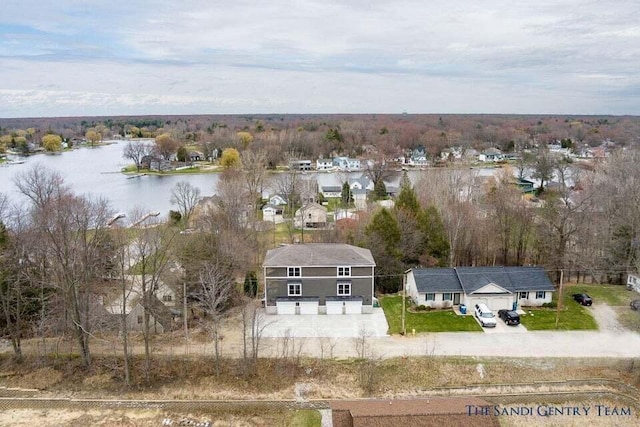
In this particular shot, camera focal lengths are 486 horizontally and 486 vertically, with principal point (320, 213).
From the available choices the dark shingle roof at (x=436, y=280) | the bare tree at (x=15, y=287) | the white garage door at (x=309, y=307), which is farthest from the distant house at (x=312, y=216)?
the bare tree at (x=15, y=287)

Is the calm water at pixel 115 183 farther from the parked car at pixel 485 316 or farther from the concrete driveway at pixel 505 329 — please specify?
the concrete driveway at pixel 505 329

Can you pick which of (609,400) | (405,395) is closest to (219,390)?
(405,395)

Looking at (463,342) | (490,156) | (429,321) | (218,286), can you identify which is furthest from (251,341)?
(490,156)

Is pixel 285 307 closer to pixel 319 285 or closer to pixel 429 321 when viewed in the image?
pixel 319 285

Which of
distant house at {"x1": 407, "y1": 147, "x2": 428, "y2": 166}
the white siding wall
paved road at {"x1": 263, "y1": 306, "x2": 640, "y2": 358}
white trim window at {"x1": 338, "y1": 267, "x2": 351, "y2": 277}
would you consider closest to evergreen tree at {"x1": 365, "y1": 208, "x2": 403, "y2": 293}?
white trim window at {"x1": 338, "y1": 267, "x2": 351, "y2": 277}

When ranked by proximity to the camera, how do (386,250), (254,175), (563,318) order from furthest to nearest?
(254,175) < (386,250) < (563,318)

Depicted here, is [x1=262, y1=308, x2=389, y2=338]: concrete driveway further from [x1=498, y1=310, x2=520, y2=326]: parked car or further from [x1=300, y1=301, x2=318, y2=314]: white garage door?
[x1=498, y1=310, x2=520, y2=326]: parked car
